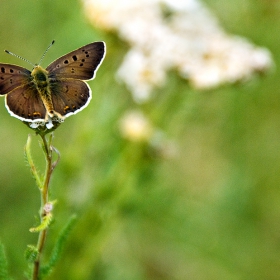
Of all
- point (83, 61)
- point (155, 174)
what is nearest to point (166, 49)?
point (155, 174)

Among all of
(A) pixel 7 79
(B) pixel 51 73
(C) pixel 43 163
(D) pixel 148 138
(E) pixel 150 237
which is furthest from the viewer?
(E) pixel 150 237

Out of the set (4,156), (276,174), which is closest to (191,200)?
(276,174)

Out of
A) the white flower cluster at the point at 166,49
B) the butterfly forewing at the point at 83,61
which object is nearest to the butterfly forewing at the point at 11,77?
the butterfly forewing at the point at 83,61

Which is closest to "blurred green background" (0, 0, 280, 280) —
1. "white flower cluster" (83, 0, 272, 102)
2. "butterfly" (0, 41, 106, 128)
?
"white flower cluster" (83, 0, 272, 102)

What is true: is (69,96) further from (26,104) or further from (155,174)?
(155,174)

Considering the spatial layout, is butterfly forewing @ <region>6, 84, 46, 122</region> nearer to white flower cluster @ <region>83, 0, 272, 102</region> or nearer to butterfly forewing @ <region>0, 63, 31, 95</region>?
butterfly forewing @ <region>0, 63, 31, 95</region>

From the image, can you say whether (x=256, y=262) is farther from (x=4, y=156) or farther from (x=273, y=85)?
(x=4, y=156)

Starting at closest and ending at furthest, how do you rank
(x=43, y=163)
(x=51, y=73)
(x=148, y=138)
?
(x=51, y=73)
(x=148, y=138)
(x=43, y=163)
